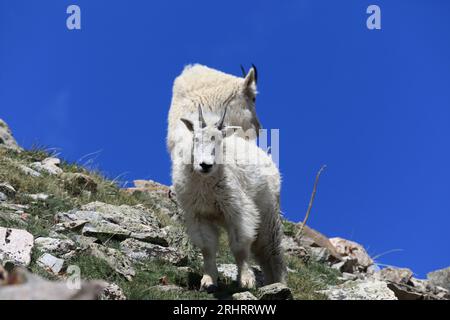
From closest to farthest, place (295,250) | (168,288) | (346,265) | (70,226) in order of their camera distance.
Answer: (168,288), (70,226), (295,250), (346,265)

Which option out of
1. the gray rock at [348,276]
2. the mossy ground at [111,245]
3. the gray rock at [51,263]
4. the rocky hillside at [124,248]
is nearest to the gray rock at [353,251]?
the rocky hillside at [124,248]

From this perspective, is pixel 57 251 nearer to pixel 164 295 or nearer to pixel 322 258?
pixel 164 295

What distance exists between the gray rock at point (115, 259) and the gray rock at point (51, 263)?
1.66 ft

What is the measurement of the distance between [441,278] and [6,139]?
9087mm

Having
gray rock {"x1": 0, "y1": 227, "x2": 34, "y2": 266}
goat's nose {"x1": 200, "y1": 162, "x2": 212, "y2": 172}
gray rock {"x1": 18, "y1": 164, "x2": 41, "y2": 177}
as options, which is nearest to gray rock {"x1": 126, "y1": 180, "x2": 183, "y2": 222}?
gray rock {"x1": 18, "y1": 164, "x2": 41, "y2": 177}

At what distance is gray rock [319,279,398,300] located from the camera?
403 inches

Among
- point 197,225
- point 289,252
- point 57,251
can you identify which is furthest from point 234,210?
point 289,252

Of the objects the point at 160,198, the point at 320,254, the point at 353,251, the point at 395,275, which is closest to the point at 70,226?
the point at 160,198

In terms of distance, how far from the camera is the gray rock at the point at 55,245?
9.61 metres

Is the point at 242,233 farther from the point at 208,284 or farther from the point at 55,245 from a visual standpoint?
the point at 55,245

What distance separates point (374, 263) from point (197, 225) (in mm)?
7708

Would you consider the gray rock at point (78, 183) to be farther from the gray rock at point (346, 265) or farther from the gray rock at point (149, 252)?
the gray rock at point (346, 265)

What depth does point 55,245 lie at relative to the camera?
9758 millimetres

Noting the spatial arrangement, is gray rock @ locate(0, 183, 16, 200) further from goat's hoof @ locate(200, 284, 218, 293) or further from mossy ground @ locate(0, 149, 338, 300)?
goat's hoof @ locate(200, 284, 218, 293)
